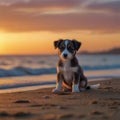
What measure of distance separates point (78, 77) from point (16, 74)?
466 inches

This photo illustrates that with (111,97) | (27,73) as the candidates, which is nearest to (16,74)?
(27,73)

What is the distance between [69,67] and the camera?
1109 cm

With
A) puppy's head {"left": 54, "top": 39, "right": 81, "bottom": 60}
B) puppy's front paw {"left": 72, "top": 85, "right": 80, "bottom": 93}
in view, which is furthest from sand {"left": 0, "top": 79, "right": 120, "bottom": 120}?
puppy's front paw {"left": 72, "top": 85, "right": 80, "bottom": 93}

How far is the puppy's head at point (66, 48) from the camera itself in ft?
35.2

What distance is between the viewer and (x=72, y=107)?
8.02 metres

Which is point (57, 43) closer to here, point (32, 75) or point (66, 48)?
point (66, 48)

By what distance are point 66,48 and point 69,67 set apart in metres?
0.59

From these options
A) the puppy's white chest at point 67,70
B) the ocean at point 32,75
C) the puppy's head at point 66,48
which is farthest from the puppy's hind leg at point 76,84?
the ocean at point 32,75

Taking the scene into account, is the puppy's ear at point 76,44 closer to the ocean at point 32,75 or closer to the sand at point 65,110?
the sand at point 65,110

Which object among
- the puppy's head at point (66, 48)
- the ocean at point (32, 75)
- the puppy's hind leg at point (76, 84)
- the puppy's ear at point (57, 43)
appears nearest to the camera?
the puppy's head at point (66, 48)

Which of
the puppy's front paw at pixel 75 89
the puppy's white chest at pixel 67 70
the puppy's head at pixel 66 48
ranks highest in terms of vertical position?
the puppy's head at pixel 66 48

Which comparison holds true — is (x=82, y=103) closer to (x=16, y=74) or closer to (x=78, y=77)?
(x=78, y=77)

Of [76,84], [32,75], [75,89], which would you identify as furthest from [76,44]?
[32,75]

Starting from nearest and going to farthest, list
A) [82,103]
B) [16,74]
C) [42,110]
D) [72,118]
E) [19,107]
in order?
[72,118]
[42,110]
[19,107]
[82,103]
[16,74]
